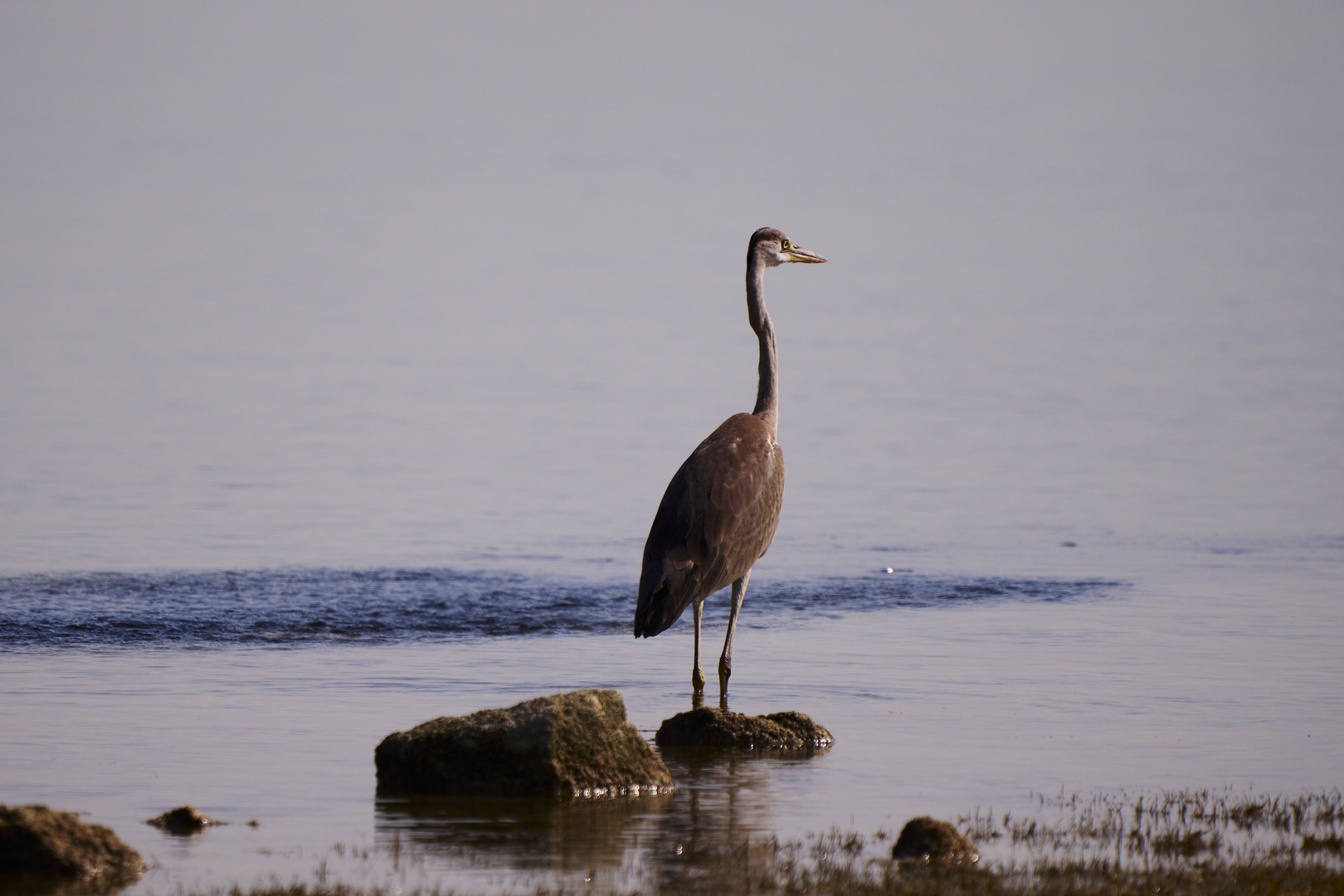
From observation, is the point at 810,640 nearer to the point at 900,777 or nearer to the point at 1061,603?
the point at 1061,603

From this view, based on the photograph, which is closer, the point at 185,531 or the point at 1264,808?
the point at 1264,808

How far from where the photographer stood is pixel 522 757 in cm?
770

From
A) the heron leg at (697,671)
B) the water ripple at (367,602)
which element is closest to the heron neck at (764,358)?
the heron leg at (697,671)

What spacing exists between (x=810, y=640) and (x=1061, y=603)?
3564 millimetres

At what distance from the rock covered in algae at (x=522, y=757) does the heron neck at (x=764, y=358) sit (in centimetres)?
446

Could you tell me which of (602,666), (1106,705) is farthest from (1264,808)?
(602,666)

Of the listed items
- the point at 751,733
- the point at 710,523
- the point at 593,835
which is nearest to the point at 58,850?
the point at 593,835

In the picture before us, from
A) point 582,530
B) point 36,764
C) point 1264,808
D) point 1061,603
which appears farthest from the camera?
point 582,530

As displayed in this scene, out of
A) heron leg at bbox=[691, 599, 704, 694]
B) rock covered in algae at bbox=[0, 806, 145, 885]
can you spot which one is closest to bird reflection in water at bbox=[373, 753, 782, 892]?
rock covered in algae at bbox=[0, 806, 145, 885]

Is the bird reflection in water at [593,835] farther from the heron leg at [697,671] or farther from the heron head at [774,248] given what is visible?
the heron head at [774,248]

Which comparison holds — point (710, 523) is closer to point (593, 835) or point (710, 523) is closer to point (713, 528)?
point (713, 528)

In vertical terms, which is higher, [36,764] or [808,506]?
[808,506]

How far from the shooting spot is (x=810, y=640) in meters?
13.4

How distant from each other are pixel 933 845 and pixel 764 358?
252 inches
